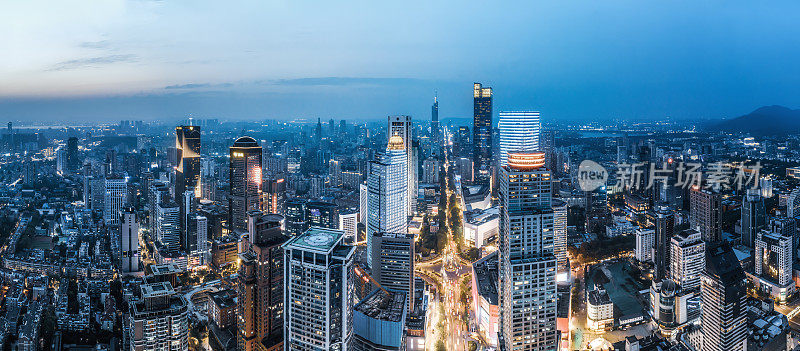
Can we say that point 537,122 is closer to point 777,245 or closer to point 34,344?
point 777,245

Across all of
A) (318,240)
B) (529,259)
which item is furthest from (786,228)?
(318,240)

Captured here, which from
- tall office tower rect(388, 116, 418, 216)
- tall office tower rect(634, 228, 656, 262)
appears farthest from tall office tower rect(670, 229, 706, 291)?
tall office tower rect(388, 116, 418, 216)

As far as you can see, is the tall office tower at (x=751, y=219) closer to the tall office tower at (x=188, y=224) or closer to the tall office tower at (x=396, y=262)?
the tall office tower at (x=396, y=262)

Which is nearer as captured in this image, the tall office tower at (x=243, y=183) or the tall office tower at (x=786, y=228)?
the tall office tower at (x=786, y=228)

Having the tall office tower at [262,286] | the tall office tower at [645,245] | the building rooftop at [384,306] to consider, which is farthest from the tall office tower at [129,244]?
the tall office tower at [645,245]

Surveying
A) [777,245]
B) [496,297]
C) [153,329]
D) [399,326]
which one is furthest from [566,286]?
[153,329]

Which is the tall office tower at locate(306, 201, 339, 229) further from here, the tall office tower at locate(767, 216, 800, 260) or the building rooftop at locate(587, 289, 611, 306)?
the tall office tower at locate(767, 216, 800, 260)
